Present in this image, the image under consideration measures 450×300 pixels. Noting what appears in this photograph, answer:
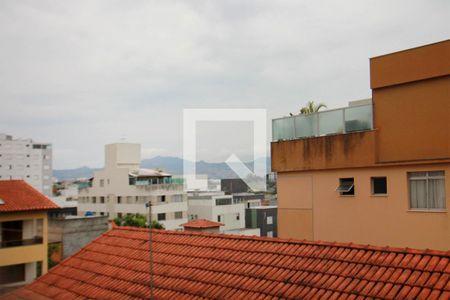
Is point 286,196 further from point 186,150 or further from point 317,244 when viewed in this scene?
point 317,244

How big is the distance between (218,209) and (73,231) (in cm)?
2503

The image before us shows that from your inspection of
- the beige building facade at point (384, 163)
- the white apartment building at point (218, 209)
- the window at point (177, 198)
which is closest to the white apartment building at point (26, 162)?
the white apartment building at point (218, 209)

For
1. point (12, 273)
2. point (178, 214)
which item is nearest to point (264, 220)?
point (178, 214)

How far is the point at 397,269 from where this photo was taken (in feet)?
22.5

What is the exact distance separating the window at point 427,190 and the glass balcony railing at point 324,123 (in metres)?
1.90

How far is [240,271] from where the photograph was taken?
27.1ft

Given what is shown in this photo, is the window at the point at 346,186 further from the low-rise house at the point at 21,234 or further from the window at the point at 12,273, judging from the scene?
the window at the point at 12,273

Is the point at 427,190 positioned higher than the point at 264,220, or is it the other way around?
the point at 427,190

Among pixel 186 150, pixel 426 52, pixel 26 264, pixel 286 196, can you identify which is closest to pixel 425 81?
pixel 426 52

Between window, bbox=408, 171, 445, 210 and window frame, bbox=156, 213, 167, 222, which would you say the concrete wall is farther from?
window, bbox=408, 171, 445, 210

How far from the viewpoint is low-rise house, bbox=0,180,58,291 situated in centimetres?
2230

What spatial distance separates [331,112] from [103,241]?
721 cm

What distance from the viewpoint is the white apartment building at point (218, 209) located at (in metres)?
57.2

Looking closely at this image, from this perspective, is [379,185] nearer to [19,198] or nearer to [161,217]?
[19,198]
